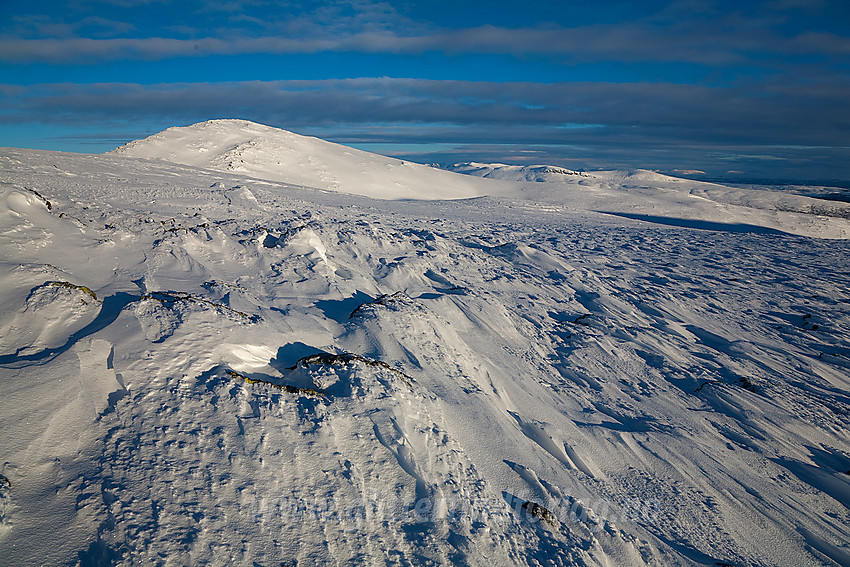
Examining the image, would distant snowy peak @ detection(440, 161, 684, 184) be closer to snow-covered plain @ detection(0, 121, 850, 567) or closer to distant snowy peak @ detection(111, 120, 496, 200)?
distant snowy peak @ detection(111, 120, 496, 200)

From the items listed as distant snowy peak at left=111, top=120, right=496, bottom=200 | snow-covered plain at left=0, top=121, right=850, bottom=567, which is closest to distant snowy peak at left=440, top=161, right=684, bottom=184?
distant snowy peak at left=111, top=120, right=496, bottom=200

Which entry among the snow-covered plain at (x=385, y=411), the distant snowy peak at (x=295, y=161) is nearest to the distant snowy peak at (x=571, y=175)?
the distant snowy peak at (x=295, y=161)

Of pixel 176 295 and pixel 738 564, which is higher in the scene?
pixel 176 295

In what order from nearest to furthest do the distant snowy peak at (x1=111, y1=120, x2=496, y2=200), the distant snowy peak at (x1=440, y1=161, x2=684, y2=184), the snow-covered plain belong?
the snow-covered plain
the distant snowy peak at (x1=111, y1=120, x2=496, y2=200)
the distant snowy peak at (x1=440, y1=161, x2=684, y2=184)

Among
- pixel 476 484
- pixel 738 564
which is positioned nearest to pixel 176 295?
pixel 476 484

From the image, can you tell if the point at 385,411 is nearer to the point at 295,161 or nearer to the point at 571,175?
the point at 295,161

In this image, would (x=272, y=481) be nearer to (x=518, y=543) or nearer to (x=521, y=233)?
(x=518, y=543)

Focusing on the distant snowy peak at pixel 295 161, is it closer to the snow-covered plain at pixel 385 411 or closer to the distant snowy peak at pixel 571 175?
the distant snowy peak at pixel 571 175
